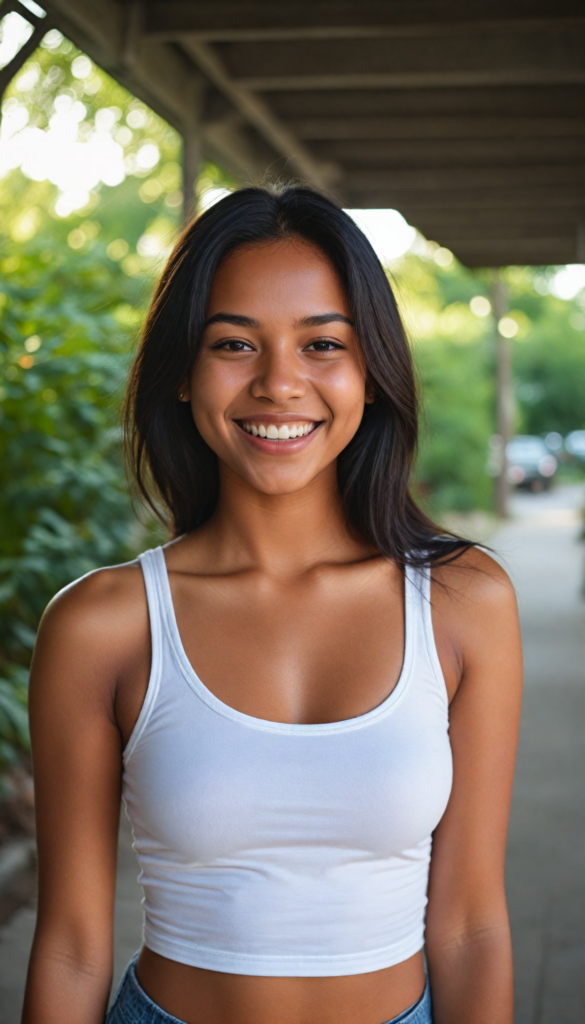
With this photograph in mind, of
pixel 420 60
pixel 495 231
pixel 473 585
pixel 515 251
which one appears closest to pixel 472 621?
pixel 473 585

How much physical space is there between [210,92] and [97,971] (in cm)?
425

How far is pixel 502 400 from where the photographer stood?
2248 cm

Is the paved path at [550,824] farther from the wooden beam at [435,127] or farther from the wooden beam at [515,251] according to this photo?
the wooden beam at [515,251]

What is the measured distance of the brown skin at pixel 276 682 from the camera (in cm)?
147

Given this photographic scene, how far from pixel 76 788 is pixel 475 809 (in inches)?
22.6

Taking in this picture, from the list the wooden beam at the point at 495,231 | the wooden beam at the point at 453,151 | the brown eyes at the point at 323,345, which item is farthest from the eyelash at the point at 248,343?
the wooden beam at the point at 495,231

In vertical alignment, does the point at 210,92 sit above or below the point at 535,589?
above

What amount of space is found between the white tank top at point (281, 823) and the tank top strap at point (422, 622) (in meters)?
0.03

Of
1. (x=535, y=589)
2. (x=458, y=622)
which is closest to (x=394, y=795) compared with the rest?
(x=458, y=622)

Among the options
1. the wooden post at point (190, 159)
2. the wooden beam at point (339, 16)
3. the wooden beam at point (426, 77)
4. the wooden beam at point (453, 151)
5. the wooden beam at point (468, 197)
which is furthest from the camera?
the wooden beam at point (468, 197)

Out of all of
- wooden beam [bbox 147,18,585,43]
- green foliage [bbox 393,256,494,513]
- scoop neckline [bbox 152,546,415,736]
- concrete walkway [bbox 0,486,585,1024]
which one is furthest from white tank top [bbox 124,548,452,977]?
green foliage [bbox 393,256,494,513]

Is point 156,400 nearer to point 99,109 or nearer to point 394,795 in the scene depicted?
point 394,795

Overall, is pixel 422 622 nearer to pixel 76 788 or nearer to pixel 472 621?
pixel 472 621

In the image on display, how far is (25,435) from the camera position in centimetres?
437
